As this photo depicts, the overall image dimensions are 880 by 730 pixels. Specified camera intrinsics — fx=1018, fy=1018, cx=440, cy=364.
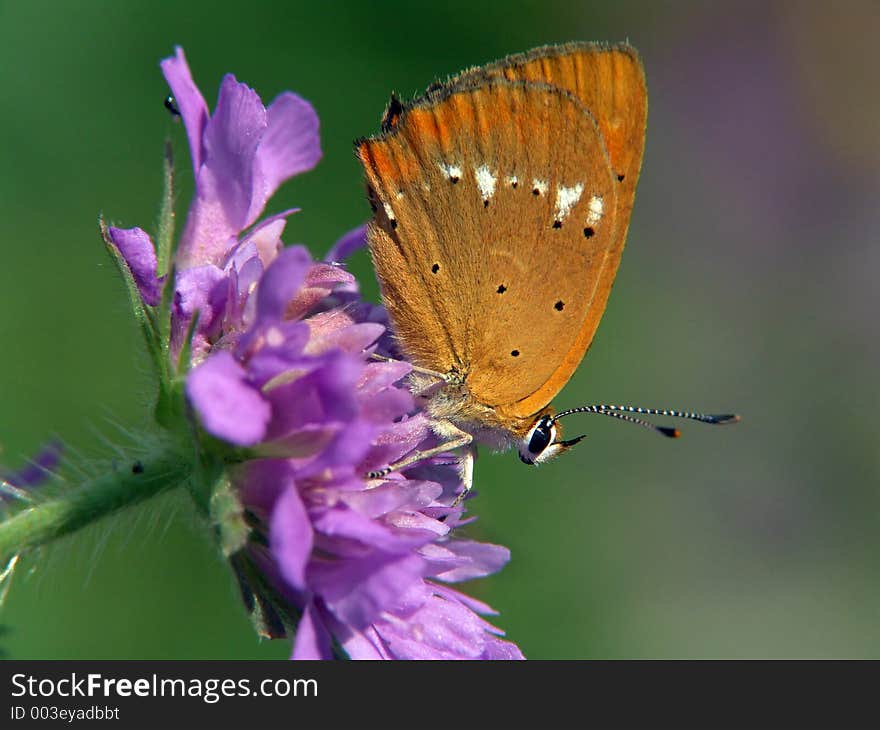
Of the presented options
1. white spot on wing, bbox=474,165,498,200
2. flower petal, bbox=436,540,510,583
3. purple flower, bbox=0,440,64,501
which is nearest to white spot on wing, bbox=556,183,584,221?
white spot on wing, bbox=474,165,498,200

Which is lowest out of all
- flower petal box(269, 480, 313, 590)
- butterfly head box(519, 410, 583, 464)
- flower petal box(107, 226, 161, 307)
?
flower petal box(269, 480, 313, 590)

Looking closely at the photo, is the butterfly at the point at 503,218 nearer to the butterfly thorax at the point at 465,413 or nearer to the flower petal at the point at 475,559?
the butterfly thorax at the point at 465,413

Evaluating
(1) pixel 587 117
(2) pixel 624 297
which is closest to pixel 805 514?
(2) pixel 624 297

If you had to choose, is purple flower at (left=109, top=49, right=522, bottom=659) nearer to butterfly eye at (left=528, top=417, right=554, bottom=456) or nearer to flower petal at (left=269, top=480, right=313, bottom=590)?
flower petal at (left=269, top=480, right=313, bottom=590)

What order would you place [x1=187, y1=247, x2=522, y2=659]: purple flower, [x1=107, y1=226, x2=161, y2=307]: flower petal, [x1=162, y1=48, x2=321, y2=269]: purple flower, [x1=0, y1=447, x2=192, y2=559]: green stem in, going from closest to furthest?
[x1=187, y1=247, x2=522, y2=659]: purple flower → [x1=0, y1=447, x2=192, y2=559]: green stem → [x1=107, y1=226, x2=161, y2=307]: flower petal → [x1=162, y1=48, x2=321, y2=269]: purple flower

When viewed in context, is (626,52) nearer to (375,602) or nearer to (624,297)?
(375,602)

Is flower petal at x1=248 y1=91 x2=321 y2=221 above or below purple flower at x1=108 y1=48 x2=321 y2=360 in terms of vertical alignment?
above
